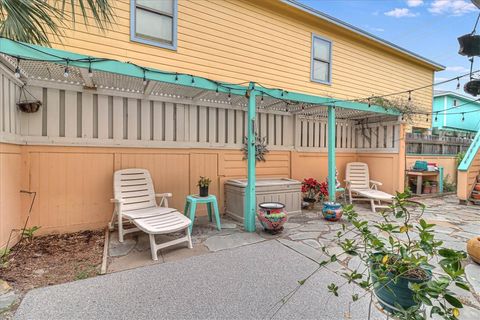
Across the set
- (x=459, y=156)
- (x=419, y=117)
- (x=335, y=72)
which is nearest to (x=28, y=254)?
(x=335, y=72)

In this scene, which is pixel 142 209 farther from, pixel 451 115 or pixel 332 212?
pixel 451 115

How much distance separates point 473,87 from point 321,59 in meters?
3.47

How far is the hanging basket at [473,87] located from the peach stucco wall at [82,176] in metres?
4.33

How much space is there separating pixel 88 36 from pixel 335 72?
6.07 m

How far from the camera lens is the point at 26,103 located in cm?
349

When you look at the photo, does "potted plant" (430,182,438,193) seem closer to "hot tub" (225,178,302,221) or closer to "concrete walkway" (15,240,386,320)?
"hot tub" (225,178,302,221)

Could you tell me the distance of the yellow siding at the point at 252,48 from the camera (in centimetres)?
435

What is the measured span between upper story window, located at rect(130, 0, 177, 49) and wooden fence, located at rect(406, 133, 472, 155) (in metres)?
6.89

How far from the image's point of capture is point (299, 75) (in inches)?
251

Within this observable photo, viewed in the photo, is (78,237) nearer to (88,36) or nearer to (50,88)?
(50,88)

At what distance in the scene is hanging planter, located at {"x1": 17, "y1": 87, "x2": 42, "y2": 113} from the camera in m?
3.48

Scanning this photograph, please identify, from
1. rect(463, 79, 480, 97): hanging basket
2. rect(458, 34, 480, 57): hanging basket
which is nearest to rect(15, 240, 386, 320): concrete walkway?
rect(463, 79, 480, 97): hanging basket

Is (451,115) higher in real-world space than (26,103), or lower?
higher

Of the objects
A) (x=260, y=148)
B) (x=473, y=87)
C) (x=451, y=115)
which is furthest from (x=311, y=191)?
(x=451, y=115)
